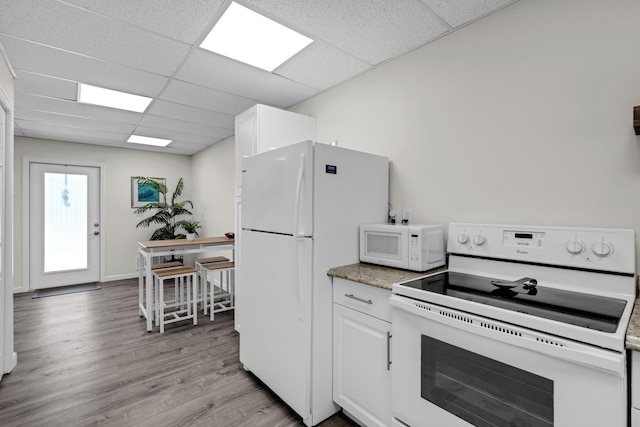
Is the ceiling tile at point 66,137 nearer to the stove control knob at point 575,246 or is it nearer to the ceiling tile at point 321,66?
the ceiling tile at point 321,66

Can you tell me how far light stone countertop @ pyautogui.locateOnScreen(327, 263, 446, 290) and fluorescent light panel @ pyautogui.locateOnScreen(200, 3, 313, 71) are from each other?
1.54m

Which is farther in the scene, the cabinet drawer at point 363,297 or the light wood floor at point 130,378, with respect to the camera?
the light wood floor at point 130,378

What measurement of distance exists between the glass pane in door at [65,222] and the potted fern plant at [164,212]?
82 cm

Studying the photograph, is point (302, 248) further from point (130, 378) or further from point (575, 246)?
point (130, 378)

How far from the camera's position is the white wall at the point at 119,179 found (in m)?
4.99

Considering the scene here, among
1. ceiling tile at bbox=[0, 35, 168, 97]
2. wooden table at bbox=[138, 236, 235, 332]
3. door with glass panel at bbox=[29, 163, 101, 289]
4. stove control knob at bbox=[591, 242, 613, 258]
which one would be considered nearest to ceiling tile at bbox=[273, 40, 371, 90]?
ceiling tile at bbox=[0, 35, 168, 97]

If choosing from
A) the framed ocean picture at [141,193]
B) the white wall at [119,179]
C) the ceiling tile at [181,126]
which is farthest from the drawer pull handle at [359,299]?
the framed ocean picture at [141,193]

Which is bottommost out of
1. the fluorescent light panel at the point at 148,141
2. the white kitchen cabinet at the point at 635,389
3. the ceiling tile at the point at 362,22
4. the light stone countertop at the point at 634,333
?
the white kitchen cabinet at the point at 635,389

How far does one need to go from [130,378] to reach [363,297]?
1.96 m

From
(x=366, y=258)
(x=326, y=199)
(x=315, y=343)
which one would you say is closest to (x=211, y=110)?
(x=326, y=199)

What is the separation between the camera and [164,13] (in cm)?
176

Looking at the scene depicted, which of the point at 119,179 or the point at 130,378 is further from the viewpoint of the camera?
the point at 119,179

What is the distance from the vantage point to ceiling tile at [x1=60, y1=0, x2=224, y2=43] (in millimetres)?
1675

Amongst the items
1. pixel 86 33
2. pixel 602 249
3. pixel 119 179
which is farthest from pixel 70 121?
pixel 602 249
